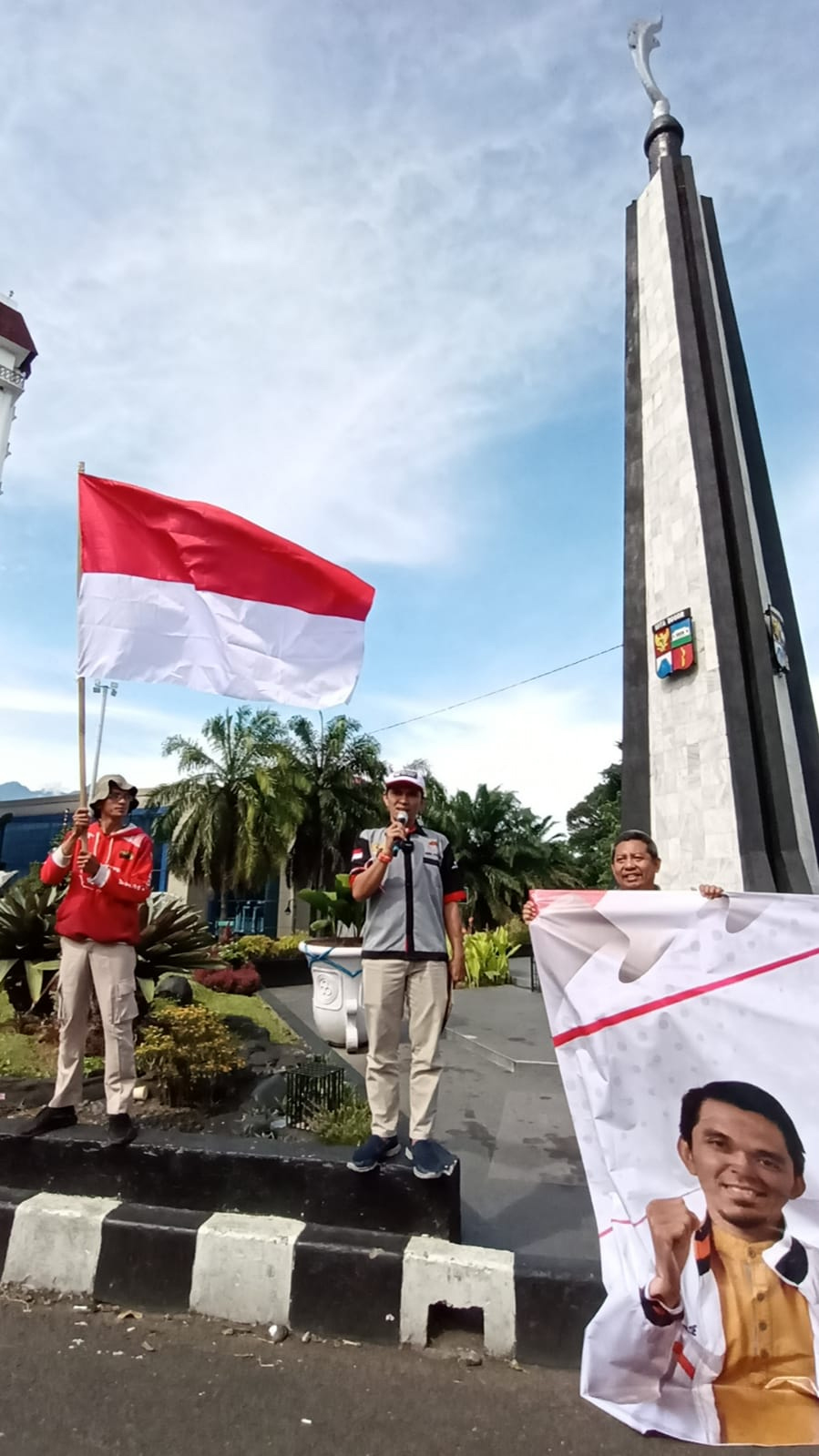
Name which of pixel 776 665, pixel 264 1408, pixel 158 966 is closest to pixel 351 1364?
pixel 264 1408

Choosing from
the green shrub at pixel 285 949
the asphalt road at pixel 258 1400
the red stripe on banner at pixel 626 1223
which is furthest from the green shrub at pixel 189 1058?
the green shrub at pixel 285 949

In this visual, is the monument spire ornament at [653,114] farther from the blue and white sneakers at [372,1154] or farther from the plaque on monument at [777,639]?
the blue and white sneakers at [372,1154]

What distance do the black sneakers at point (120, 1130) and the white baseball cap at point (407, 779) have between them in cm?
180

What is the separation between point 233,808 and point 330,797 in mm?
3026

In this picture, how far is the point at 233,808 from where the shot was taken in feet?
82.1

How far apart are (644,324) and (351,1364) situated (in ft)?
40.7

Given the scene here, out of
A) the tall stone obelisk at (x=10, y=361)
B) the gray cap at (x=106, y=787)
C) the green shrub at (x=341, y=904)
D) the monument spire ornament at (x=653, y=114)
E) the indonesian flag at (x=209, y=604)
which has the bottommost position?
the gray cap at (x=106, y=787)

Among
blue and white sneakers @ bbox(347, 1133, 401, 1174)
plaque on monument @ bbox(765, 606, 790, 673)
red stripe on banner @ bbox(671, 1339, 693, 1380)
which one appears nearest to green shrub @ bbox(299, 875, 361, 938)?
blue and white sneakers @ bbox(347, 1133, 401, 1174)

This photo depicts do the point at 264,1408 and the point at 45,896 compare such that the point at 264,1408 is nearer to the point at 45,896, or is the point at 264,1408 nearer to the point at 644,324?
the point at 45,896

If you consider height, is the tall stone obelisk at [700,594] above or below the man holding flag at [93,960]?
above

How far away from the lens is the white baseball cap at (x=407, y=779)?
342 centimetres

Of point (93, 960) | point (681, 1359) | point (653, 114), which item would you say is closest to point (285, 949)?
point (93, 960)

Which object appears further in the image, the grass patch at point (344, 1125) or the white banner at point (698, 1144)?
the grass patch at point (344, 1125)

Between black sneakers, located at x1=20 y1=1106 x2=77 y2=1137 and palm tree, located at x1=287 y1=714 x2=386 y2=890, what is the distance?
20935mm
